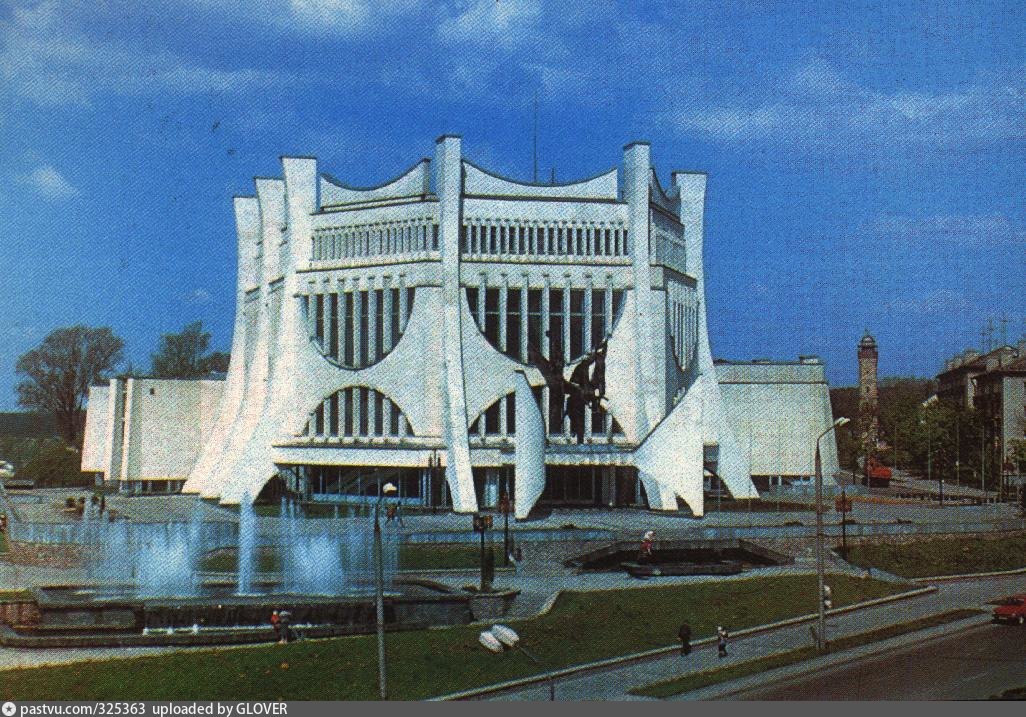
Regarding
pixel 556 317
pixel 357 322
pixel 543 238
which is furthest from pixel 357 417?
pixel 543 238

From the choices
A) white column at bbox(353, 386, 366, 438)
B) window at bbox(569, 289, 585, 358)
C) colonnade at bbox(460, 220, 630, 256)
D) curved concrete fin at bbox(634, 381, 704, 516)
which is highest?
colonnade at bbox(460, 220, 630, 256)

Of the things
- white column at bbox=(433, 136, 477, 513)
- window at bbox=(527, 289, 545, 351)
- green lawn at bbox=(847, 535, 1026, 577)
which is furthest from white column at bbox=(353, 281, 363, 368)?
green lawn at bbox=(847, 535, 1026, 577)

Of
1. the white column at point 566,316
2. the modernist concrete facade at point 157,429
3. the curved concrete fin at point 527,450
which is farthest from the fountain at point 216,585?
the modernist concrete facade at point 157,429

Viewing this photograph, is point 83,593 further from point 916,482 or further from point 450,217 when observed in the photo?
point 916,482

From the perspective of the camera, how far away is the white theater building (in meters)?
58.4

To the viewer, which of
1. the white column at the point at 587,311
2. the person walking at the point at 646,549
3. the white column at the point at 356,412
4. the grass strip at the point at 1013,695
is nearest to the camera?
the grass strip at the point at 1013,695

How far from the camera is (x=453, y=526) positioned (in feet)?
159

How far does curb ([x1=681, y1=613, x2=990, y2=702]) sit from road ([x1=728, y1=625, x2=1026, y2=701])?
0.92 feet

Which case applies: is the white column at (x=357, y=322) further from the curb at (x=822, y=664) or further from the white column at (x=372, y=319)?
the curb at (x=822, y=664)

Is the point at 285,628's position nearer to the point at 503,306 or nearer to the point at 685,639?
the point at 685,639

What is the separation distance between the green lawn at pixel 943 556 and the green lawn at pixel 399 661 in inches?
419

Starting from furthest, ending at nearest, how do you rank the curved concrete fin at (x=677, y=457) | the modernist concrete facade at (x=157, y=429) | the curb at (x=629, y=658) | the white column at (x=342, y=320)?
the modernist concrete facade at (x=157, y=429) → the white column at (x=342, y=320) → the curved concrete fin at (x=677, y=457) → the curb at (x=629, y=658)

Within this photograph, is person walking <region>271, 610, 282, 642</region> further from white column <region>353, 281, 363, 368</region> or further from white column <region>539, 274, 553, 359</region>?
white column <region>353, 281, 363, 368</region>

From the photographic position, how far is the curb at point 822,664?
24.4m
